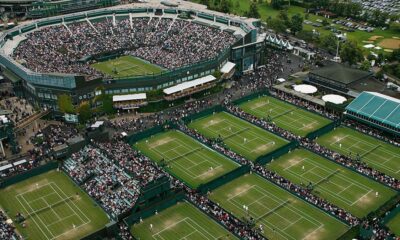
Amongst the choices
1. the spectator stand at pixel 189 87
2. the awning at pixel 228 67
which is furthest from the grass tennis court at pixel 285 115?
the awning at pixel 228 67

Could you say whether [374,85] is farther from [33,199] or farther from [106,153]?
[33,199]

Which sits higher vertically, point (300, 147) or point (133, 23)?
point (133, 23)

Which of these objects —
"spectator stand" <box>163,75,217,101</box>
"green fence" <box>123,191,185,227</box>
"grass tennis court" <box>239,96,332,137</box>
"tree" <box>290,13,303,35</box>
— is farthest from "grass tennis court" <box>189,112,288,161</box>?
"tree" <box>290,13,303,35</box>

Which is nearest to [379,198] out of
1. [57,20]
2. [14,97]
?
[14,97]

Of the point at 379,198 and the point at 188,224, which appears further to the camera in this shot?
the point at 379,198

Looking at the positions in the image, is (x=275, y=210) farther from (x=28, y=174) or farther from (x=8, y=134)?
(x=8, y=134)

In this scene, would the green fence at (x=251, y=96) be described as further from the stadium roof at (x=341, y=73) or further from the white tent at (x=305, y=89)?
the stadium roof at (x=341, y=73)

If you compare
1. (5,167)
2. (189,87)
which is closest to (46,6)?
(189,87)
